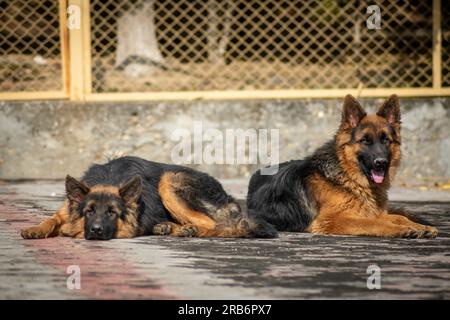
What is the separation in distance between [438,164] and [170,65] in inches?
222

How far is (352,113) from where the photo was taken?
29.3 feet

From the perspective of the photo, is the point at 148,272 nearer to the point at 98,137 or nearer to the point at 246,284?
the point at 246,284

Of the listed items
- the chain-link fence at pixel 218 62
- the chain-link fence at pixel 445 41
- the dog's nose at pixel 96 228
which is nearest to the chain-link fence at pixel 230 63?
the chain-link fence at pixel 218 62

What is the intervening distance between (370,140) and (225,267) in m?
2.56

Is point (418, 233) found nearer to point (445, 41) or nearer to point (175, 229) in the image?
point (175, 229)

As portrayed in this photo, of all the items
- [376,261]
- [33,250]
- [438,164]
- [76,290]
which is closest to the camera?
[76,290]

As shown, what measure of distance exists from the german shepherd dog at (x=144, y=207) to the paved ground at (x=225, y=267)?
0.63 ft

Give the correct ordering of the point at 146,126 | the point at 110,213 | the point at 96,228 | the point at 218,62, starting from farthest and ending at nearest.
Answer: the point at 218,62 < the point at 146,126 < the point at 110,213 < the point at 96,228

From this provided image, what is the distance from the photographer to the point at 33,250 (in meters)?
7.67

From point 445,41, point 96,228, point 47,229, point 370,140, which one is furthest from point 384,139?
point 445,41

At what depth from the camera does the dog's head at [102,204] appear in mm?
8172

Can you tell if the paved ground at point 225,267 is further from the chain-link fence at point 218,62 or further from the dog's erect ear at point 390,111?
the chain-link fence at point 218,62

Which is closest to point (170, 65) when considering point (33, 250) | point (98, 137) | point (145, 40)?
point (145, 40)

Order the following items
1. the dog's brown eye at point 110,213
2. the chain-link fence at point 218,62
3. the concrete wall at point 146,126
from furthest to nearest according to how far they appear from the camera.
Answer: the chain-link fence at point 218,62, the concrete wall at point 146,126, the dog's brown eye at point 110,213
